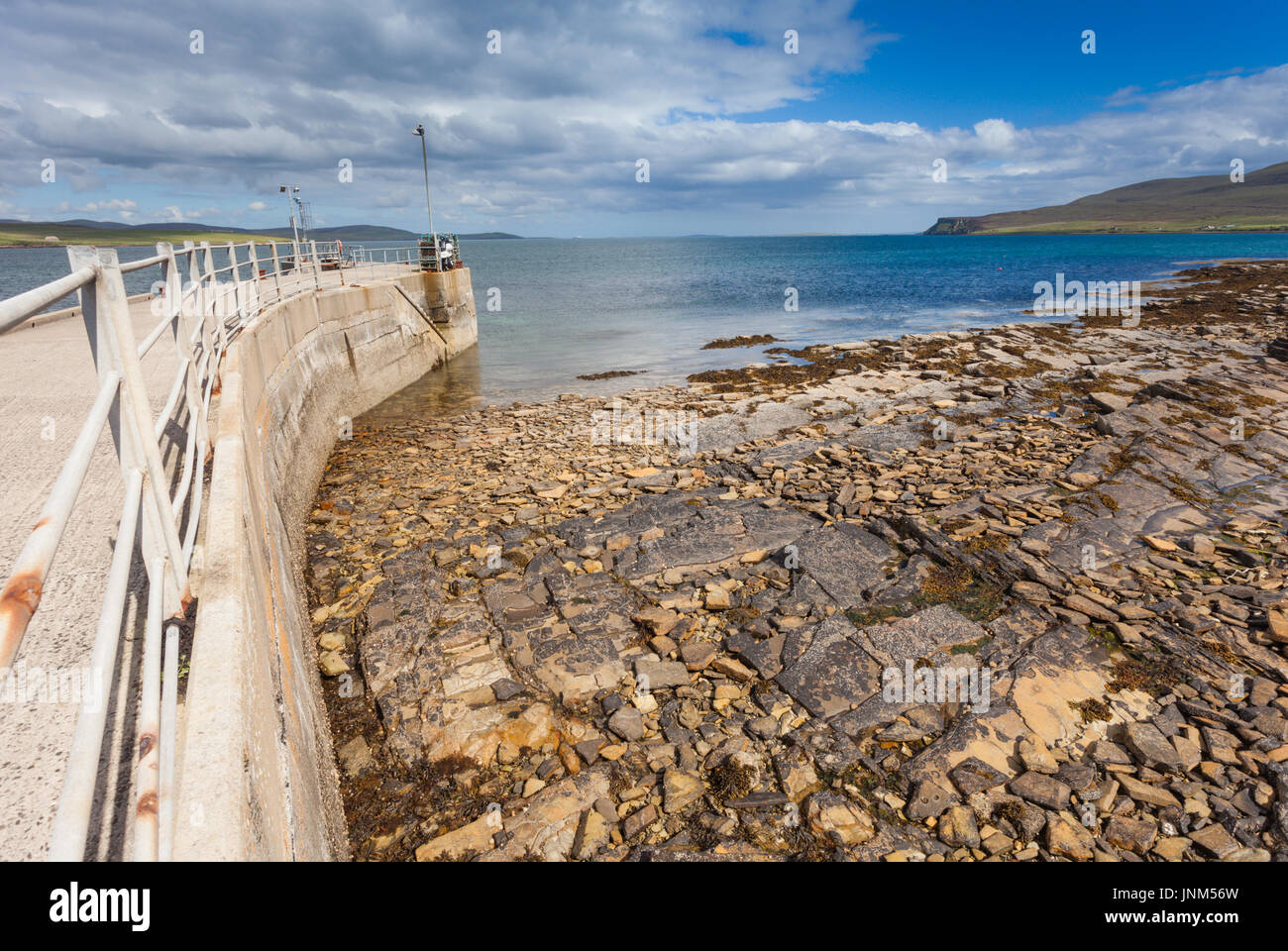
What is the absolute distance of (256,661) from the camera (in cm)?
330

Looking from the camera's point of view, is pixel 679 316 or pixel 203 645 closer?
pixel 203 645

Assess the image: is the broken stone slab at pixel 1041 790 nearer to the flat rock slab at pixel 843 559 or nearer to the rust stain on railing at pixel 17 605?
the flat rock slab at pixel 843 559

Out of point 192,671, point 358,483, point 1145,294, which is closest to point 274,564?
point 192,671

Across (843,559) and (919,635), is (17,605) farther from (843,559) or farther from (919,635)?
(843,559)

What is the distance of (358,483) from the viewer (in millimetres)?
12281

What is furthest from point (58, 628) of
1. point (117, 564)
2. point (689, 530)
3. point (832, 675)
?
point (689, 530)

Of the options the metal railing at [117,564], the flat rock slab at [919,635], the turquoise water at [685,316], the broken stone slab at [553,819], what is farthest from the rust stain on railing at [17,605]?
the turquoise water at [685,316]

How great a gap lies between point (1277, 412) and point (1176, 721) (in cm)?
1342

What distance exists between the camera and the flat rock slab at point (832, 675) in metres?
5.96

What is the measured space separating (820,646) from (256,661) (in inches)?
201

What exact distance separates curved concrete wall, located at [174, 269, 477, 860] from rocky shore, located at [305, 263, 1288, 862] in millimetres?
765

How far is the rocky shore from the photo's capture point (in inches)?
190

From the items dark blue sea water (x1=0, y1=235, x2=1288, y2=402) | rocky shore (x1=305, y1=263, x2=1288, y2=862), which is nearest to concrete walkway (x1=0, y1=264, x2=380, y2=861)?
rocky shore (x1=305, y1=263, x2=1288, y2=862)

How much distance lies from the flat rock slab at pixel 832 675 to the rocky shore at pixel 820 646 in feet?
0.10
